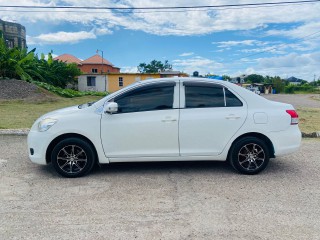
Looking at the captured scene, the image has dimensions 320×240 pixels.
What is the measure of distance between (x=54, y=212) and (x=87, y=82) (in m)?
39.7

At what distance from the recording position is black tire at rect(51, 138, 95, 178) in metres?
4.50

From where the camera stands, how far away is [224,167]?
5180 mm

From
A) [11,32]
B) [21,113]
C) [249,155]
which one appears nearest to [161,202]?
[249,155]

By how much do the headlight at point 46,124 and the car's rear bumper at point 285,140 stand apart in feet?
12.1

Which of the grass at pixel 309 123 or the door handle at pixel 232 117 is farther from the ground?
the door handle at pixel 232 117

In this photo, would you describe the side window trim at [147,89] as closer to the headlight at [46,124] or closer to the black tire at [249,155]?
the headlight at [46,124]

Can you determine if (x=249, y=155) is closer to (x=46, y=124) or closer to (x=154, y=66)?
(x=46, y=124)

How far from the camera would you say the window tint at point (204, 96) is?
186 inches

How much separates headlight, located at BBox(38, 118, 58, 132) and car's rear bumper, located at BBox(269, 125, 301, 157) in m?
3.68

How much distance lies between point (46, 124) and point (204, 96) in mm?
2710

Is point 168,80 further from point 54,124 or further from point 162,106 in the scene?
point 54,124

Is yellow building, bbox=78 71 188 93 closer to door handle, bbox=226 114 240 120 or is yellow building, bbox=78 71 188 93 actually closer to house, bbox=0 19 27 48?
house, bbox=0 19 27 48

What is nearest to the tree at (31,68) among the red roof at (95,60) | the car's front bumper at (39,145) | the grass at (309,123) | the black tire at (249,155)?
the car's front bumper at (39,145)

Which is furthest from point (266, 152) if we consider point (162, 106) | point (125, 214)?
point (125, 214)
